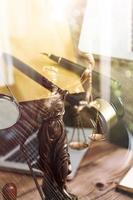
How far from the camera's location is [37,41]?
31.9 inches

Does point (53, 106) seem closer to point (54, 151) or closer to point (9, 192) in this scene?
point (54, 151)

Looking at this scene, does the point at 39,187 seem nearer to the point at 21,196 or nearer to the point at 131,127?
the point at 21,196

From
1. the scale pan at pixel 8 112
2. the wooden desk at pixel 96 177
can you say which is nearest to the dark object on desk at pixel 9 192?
the wooden desk at pixel 96 177

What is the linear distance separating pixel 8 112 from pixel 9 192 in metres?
0.19

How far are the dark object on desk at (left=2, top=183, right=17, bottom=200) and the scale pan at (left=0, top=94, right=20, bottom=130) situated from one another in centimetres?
14

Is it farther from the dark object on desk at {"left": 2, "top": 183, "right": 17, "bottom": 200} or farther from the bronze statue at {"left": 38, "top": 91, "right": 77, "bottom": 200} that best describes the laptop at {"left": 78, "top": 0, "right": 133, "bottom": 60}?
the dark object on desk at {"left": 2, "top": 183, "right": 17, "bottom": 200}

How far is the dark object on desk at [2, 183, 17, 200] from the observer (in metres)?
0.79

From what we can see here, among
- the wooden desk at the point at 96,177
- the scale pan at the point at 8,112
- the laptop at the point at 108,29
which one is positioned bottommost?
the wooden desk at the point at 96,177

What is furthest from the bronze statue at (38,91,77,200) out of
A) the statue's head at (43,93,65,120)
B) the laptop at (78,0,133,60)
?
the laptop at (78,0,133,60)

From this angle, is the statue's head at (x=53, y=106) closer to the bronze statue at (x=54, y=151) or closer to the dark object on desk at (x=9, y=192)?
the bronze statue at (x=54, y=151)

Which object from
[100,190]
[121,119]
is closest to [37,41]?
A: [121,119]

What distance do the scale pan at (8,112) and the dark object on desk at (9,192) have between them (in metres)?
0.14

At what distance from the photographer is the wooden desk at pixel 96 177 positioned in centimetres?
83

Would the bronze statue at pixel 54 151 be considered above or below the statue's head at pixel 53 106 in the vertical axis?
below
